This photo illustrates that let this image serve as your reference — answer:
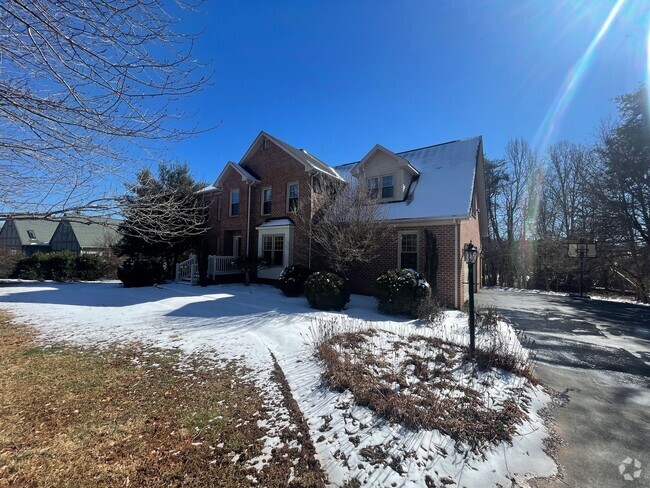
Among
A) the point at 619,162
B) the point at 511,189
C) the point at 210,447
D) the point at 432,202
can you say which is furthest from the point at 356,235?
the point at 511,189

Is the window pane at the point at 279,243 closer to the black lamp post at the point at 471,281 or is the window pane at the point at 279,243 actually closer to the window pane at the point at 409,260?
the window pane at the point at 409,260

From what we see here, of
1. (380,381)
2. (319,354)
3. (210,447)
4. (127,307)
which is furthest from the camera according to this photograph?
(127,307)

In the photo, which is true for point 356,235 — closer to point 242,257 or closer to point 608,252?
point 242,257

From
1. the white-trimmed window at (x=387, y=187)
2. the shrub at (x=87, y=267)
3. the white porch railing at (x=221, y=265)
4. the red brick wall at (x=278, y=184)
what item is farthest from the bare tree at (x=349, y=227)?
the shrub at (x=87, y=267)

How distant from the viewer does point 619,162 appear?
574 inches

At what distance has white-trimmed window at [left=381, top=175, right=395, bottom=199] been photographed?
13348mm

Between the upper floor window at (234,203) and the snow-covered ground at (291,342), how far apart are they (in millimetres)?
5353

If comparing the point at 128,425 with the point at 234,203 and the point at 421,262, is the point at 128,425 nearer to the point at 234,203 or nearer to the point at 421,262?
the point at 421,262

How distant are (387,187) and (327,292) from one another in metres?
6.67

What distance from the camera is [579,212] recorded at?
17.8 m

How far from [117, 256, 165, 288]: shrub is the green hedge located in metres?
6.51

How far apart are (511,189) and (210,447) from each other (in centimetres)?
3260

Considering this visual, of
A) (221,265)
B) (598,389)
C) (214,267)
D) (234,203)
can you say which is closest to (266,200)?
(234,203)

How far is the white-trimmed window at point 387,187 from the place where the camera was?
1335cm
